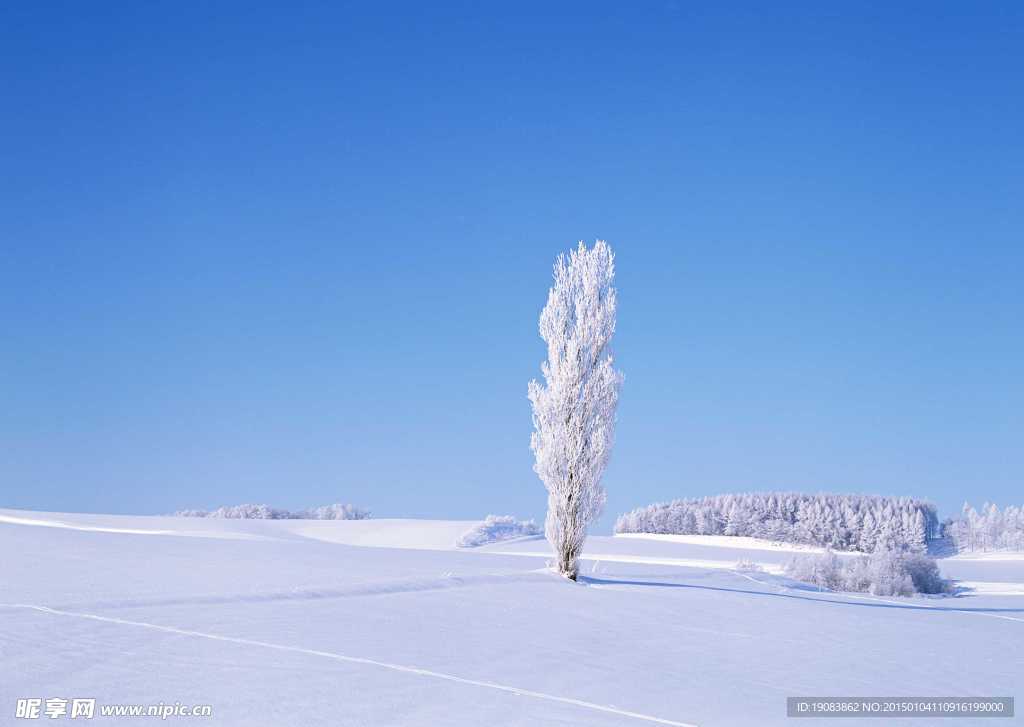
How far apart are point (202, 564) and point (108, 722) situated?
43.0 feet

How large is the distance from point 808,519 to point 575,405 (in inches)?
1853

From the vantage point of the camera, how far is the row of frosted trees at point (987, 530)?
6769cm

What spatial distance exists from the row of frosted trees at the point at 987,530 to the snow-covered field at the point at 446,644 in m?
52.9

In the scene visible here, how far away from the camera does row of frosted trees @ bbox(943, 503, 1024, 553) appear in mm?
67688

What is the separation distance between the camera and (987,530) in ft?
251

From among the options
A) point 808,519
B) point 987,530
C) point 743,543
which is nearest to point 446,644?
point 743,543

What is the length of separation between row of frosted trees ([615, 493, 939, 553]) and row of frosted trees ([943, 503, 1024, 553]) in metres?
4.48

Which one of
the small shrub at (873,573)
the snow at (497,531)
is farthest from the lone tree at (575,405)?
the snow at (497,531)

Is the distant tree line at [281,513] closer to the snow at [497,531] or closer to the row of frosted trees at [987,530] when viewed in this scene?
the snow at [497,531]

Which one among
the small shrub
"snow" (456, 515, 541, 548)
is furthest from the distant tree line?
the small shrub

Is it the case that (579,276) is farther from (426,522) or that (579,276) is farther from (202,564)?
(426,522)

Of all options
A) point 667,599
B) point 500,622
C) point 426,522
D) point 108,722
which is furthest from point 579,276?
point 426,522

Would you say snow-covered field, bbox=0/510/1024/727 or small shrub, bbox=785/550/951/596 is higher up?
snow-covered field, bbox=0/510/1024/727

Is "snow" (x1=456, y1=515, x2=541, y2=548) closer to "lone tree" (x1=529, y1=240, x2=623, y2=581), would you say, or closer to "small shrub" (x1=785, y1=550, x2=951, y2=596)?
"small shrub" (x1=785, y1=550, x2=951, y2=596)
